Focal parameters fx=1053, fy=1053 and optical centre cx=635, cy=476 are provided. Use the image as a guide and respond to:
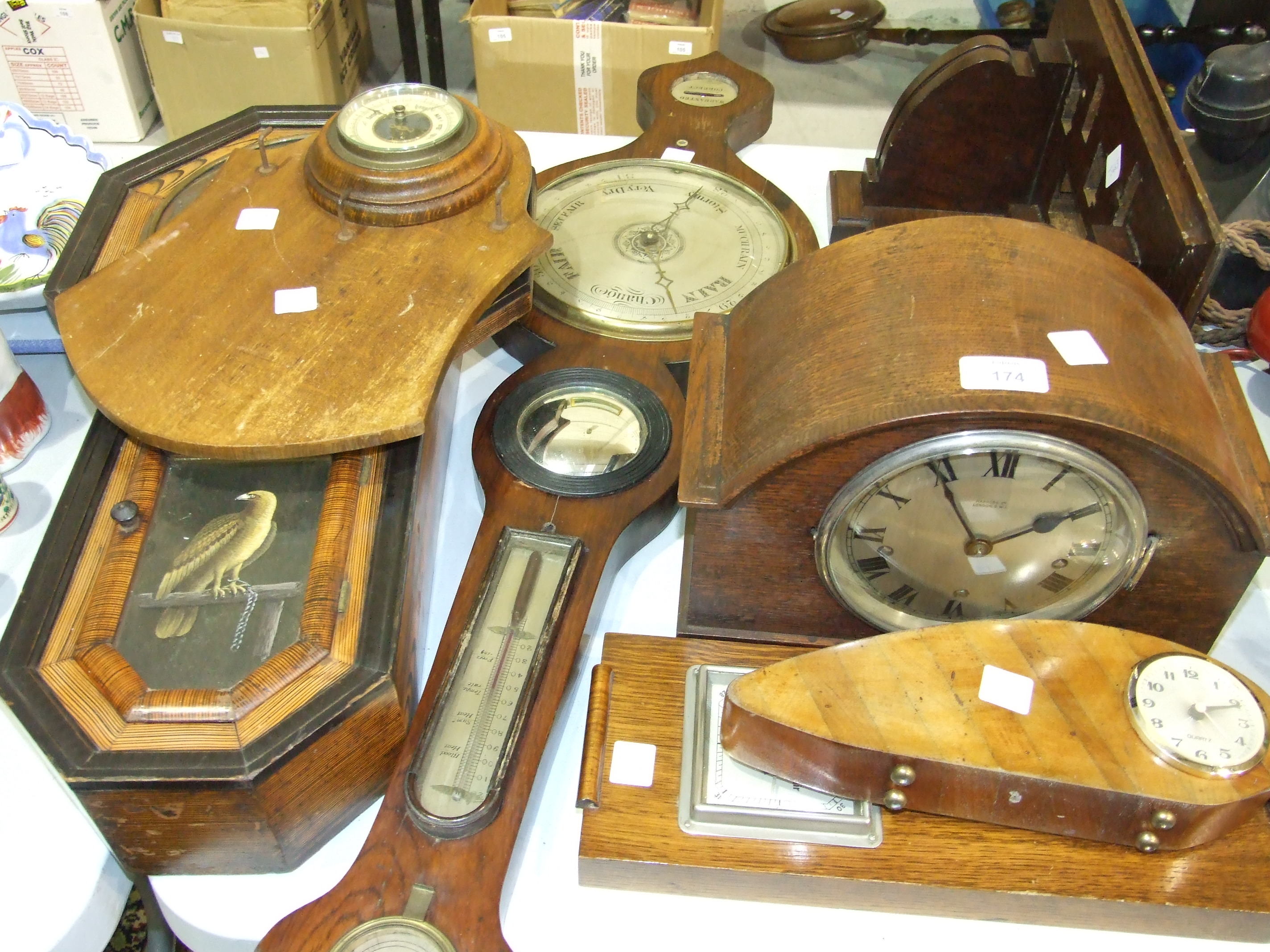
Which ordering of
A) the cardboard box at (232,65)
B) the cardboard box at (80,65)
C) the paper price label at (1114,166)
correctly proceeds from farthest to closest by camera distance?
the cardboard box at (232,65), the cardboard box at (80,65), the paper price label at (1114,166)

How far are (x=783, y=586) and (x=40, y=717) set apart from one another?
882 millimetres

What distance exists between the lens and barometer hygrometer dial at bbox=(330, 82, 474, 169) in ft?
4.82

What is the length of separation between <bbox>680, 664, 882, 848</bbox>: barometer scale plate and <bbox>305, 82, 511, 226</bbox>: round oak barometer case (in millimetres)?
793

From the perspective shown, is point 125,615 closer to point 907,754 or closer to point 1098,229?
point 907,754

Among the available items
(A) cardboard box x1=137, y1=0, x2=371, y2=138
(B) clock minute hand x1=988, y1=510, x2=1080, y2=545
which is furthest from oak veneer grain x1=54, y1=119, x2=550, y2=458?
(A) cardboard box x1=137, y1=0, x2=371, y2=138

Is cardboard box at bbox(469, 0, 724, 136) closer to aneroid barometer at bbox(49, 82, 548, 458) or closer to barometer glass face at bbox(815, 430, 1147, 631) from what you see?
aneroid barometer at bbox(49, 82, 548, 458)

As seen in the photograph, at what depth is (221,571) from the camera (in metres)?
1.27

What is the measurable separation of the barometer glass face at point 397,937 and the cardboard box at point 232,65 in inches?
88.2

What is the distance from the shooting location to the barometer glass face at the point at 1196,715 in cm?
116

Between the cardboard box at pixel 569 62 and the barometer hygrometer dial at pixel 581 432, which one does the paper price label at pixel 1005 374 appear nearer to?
the barometer hygrometer dial at pixel 581 432

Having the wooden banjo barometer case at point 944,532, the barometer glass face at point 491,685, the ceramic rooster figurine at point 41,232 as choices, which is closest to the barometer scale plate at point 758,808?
the wooden banjo barometer case at point 944,532

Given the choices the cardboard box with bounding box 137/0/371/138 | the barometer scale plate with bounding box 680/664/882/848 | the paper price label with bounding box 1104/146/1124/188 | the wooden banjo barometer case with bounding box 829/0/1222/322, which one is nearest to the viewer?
the barometer scale plate with bounding box 680/664/882/848

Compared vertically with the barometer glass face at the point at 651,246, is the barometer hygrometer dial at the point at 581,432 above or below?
below

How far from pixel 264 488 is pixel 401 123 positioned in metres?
0.56
